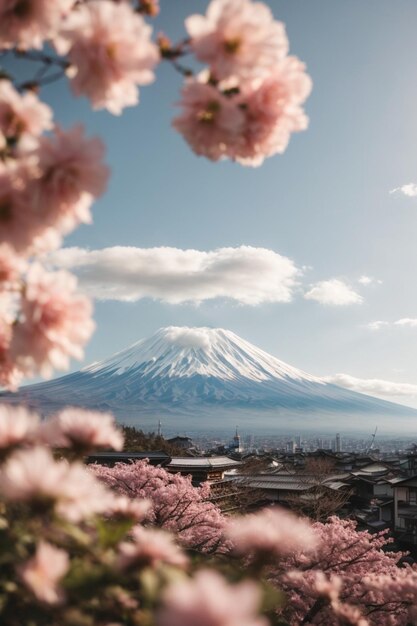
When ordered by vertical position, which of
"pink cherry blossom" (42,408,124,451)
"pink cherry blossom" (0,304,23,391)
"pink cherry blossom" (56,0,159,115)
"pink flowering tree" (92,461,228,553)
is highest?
"pink cherry blossom" (56,0,159,115)

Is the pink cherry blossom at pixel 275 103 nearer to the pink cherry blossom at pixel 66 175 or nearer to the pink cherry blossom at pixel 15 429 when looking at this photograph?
the pink cherry blossom at pixel 66 175

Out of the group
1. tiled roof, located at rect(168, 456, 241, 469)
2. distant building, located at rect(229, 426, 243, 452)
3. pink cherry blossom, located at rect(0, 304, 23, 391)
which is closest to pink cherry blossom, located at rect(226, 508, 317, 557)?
pink cherry blossom, located at rect(0, 304, 23, 391)

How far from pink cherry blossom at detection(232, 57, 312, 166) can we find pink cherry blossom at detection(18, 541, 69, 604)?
118cm

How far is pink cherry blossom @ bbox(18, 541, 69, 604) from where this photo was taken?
804 mm

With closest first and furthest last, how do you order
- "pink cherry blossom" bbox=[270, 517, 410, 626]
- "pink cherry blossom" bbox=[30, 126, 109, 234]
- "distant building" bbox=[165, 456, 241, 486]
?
1. "pink cherry blossom" bbox=[30, 126, 109, 234]
2. "pink cherry blossom" bbox=[270, 517, 410, 626]
3. "distant building" bbox=[165, 456, 241, 486]

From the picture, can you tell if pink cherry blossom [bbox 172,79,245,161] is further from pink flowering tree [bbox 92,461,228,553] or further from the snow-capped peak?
the snow-capped peak

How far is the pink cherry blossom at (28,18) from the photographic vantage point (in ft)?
3.92

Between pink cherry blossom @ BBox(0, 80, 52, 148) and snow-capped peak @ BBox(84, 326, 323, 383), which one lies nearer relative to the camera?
pink cherry blossom @ BBox(0, 80, 52, 148)

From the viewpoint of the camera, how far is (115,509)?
1166mm

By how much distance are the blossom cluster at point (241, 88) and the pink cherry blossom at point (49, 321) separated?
61 centimetres

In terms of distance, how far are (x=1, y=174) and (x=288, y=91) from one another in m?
0.86

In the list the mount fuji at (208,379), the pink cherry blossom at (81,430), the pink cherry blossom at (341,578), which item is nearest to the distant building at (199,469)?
the pink cherry blossom at (341,578)

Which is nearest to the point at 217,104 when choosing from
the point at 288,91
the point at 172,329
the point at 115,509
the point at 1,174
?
the point at 288,91

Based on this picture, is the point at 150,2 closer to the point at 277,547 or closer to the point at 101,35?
the point at 101,35
